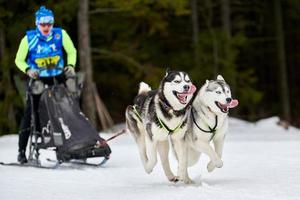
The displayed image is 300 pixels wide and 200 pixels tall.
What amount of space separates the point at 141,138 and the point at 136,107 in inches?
13.9

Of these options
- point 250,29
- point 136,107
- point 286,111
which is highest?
point 136,107

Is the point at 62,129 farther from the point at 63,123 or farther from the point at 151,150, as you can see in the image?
the point at 151,150

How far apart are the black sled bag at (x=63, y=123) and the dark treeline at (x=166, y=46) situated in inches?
246

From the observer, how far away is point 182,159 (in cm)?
604

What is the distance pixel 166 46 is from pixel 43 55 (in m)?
16.0

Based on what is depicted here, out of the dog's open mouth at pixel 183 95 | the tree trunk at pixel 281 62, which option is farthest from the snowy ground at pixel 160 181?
the tree trunk at pixel 281 62

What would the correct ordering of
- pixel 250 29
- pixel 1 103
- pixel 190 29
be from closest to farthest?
pixel 1 103, pixel 190 29, pixel 250 29

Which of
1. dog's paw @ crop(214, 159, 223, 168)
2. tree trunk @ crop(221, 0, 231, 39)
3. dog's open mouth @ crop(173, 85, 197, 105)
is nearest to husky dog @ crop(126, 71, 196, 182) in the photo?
dog's open mouth @ crop(173, 85, 197, 105)

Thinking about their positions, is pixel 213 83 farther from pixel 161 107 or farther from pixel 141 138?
pixel 141 138

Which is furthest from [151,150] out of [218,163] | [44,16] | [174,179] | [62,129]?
[44,16]

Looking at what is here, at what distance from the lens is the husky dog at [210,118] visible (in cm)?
595

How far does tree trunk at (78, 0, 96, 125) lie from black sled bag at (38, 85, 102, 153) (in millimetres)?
6411

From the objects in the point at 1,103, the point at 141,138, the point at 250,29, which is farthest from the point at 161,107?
the point at 250,29

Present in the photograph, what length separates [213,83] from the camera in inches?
239
